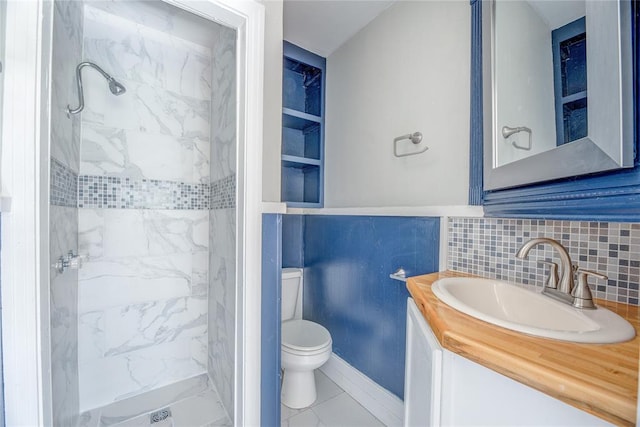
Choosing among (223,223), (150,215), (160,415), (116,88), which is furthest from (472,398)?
(116,88)

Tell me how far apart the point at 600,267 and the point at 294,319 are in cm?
173

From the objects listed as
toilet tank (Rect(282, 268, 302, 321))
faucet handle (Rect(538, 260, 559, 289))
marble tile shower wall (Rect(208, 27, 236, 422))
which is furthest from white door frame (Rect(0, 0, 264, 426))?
faucet handle (Rect(538, 260, 559, 289))

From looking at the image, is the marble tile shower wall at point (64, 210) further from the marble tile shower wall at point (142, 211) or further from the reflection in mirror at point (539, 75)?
the reflection in mirror at point (539, 75)

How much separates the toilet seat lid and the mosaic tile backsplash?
85 cm

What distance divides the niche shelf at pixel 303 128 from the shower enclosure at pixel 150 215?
1.92 feet

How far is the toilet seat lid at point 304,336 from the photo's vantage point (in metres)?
1.49

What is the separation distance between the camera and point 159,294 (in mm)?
1722

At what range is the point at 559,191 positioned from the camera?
0.68m

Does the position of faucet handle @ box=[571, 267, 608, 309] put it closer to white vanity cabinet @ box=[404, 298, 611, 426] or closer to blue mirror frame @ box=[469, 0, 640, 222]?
blue mirror frame @ box=[469, 0, 640, 222]

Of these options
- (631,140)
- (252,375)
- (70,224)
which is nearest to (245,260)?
(252,375)

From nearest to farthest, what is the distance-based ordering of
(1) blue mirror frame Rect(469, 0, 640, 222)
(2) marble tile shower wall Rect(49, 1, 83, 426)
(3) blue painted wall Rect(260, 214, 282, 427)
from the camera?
1. (1) blue mirror frame Rect(469, 0, 640, 222)
2. (2) marble tile shower wall Rect(49, 1, 83, 426)
3. (3) blue painted wall Rect(260, 214, 282, 427)

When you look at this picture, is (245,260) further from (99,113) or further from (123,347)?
(99,113)

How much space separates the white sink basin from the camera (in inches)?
21.5

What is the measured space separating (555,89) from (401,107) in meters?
0.85
